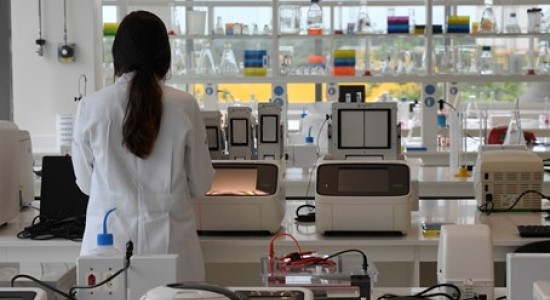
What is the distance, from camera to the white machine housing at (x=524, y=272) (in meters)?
1.89

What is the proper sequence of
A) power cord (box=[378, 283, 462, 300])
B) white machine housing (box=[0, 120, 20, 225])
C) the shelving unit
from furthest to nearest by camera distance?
the shelving unit < white machine housing (box=[0, 120, 20, 225]) < power cord (box=[378, 283, 462, 300])

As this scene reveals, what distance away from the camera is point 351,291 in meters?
2.13

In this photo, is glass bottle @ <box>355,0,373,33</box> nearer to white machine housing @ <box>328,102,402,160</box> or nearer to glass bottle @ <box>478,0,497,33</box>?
glass bottle @ <box>478,0,497,33</box>

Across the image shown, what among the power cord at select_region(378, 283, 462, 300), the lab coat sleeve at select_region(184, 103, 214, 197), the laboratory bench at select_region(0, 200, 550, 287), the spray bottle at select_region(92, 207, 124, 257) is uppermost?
the lab coat sleeve at select_region(184, 103, 214, 197)

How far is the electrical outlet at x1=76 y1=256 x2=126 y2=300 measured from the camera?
6.09 ft

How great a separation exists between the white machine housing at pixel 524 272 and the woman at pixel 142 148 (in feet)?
4.24

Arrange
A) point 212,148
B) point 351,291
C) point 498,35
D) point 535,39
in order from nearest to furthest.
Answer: point 351,291 → point 212,148 → point 498,35 → point 535,39

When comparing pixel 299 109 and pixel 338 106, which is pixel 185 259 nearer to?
pixel 338 106

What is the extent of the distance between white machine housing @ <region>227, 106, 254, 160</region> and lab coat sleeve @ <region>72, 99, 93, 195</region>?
933 millimetres

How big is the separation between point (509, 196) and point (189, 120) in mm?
1579

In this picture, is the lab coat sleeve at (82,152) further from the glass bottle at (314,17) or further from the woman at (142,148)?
the glass bottle at (314,17)

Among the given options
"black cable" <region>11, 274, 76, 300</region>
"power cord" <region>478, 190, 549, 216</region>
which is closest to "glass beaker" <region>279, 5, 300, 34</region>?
"power cord" <region>478, 190, 549, 216</region>

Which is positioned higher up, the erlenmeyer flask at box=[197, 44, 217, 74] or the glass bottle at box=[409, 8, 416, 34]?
the glass bottle at box=[409, 8, 416, 34]

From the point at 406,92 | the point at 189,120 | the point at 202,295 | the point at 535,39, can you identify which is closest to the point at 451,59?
the point at 535,39
